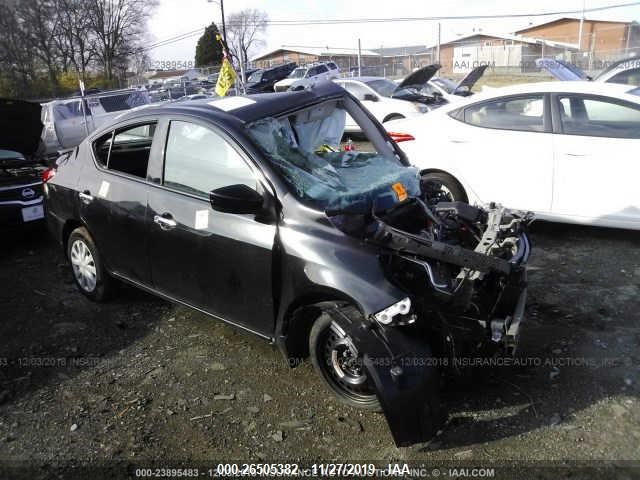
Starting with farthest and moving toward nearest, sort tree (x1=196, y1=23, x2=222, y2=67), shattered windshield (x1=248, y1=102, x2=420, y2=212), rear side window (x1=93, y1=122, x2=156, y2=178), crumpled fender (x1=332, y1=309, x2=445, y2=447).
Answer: tree (x1=196, y1=23, x2=222, y2=67)
rear side window (x1=93, y1=122, x2=156, y2=178)
shattered windshield (x1=248, y1=102, x2=420, y2=212)
crumpled fender (x1=332, y1=309, x2=445, y2=447)

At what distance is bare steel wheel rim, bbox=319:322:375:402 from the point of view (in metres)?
2.99

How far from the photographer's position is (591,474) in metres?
2.56

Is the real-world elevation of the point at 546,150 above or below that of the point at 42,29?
below

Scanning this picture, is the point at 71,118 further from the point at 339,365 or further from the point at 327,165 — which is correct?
the point at 339,365

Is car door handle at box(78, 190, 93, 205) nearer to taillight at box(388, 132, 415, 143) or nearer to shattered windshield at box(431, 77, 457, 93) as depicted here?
taillight at box(388, 132, 415, 143)

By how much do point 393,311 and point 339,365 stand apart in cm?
59

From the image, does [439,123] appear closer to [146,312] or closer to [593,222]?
[593,222]

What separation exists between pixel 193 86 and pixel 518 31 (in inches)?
1652

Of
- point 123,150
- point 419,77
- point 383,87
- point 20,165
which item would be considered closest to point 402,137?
point 123,150

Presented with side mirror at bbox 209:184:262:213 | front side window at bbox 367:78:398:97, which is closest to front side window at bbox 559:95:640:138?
side mirror at bbox 209:184:262:213

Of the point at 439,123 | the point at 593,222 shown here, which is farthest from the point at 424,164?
the point at 593,222

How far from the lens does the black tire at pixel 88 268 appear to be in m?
4.45

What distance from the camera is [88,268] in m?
4.61

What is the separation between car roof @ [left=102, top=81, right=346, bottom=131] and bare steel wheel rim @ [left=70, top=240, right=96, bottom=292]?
4.05 ft
